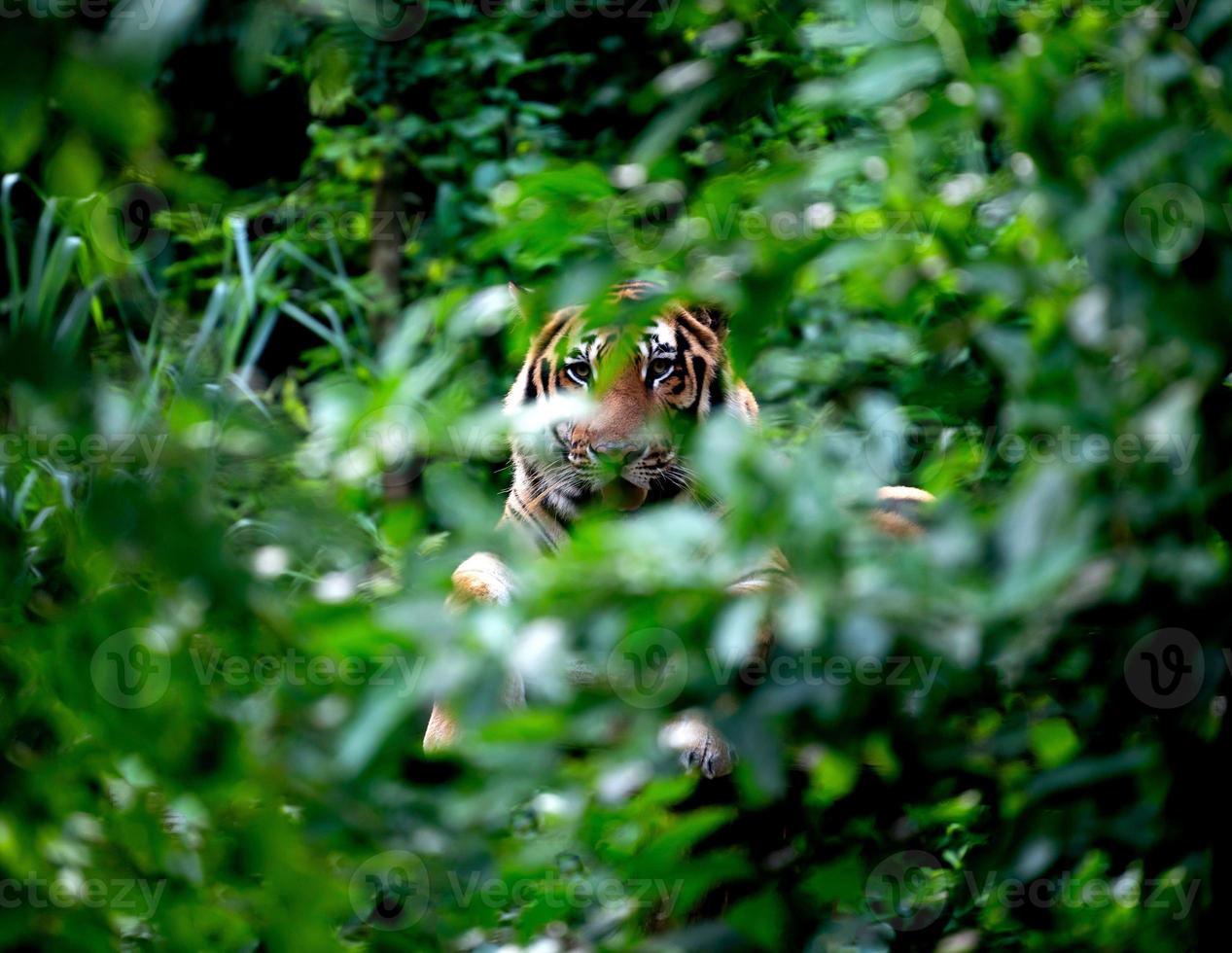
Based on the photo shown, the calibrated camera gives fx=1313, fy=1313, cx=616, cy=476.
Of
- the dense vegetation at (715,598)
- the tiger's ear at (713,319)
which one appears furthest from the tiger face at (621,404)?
the dense vegetation at (715,598)

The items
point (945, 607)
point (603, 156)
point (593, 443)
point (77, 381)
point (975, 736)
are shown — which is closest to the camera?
point (77, 381)

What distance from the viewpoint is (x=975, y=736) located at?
4.18ft

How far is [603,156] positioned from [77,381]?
5105mm

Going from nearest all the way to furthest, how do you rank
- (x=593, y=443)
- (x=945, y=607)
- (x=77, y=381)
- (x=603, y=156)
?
1. (x=77, y=381)
2. (x=945, y=607)
3. (x=593, y=443)
4. (x=603, y=156)

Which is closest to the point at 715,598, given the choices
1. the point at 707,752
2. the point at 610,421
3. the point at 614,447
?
the point at 707,752

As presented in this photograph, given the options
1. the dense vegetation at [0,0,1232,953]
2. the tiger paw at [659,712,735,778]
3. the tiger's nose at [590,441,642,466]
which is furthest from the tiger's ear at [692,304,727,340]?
the dense vegetation at [0,0,1232,953]

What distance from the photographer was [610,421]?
337cm

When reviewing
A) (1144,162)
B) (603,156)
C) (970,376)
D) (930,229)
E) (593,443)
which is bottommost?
(603,156)

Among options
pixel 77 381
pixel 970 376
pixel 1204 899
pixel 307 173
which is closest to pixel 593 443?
pixel 970 376

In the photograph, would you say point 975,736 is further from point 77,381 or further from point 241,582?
point 77,381

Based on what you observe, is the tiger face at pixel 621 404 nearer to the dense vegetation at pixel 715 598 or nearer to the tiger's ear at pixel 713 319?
the tiger's ear at pixel 713 319

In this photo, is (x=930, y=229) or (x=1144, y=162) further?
(x=930, y=229)

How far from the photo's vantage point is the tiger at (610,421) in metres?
2.94

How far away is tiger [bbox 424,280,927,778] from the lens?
294 cm
